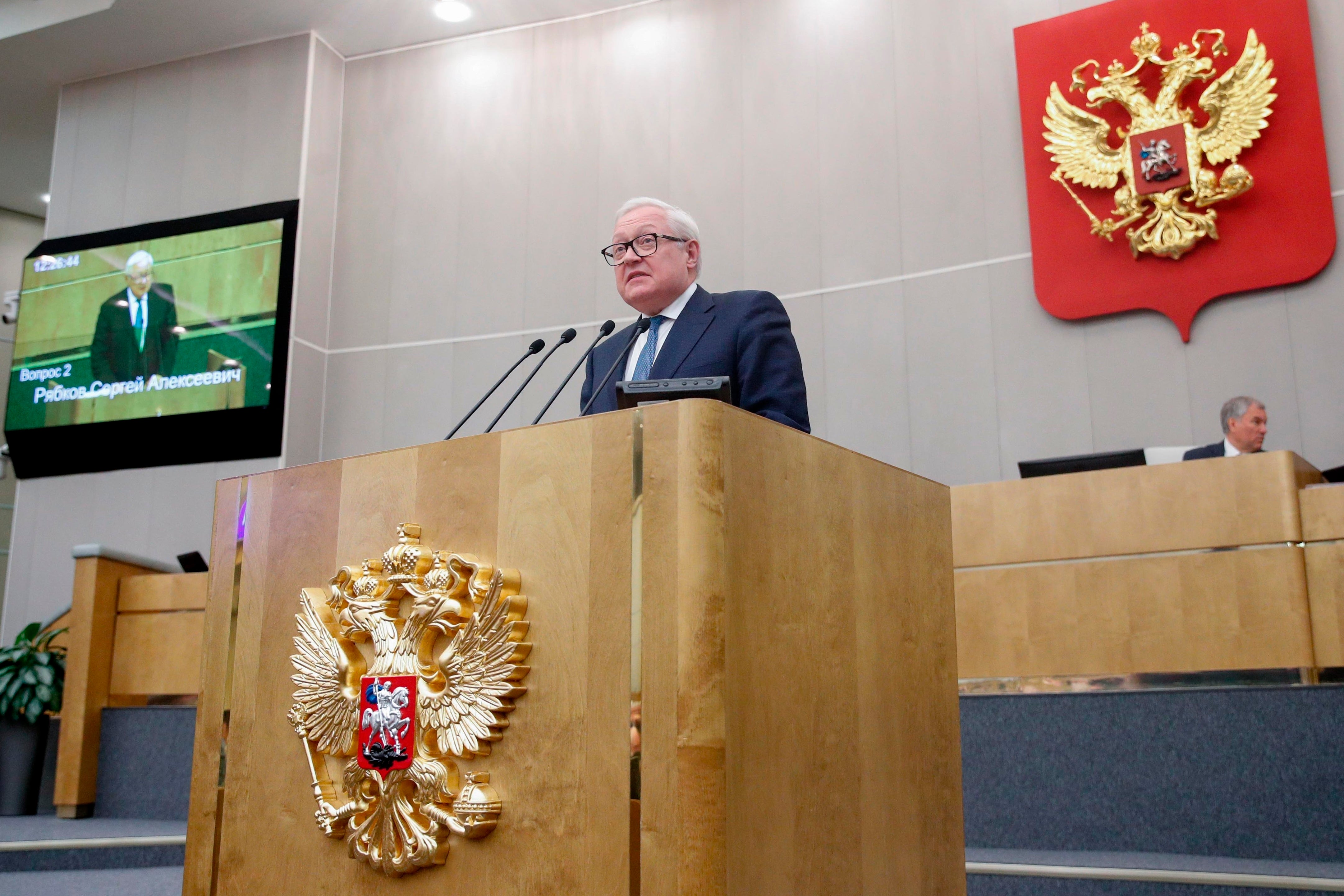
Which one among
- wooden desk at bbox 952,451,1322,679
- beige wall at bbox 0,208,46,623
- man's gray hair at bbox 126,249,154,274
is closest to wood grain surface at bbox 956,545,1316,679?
wooden desk at bbox 952,451,1322,679

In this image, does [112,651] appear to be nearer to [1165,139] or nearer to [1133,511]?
[1133,511]

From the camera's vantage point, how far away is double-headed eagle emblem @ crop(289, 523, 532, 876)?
1.35 m

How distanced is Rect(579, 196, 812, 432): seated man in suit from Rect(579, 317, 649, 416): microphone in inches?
0.6

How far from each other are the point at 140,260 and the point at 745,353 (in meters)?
5.79

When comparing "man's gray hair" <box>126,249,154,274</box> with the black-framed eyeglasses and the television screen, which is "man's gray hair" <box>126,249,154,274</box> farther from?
the black-framed eyeglasses

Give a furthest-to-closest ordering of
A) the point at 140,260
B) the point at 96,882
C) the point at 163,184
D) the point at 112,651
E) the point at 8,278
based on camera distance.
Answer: the point at 8,278, the point at 163,184, the point at 140,260, the point at 112,651, the point at 96,882

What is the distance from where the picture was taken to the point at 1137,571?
139 inches

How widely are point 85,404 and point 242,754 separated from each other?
5820 millimetres

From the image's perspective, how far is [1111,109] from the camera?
5.40 metres

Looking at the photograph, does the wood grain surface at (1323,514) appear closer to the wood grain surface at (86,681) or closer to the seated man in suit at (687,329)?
the seated man in suit at (687,329)

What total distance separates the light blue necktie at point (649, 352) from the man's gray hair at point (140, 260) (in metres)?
5.42

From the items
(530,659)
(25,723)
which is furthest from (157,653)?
(530,659)

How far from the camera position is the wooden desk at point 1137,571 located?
131 inches

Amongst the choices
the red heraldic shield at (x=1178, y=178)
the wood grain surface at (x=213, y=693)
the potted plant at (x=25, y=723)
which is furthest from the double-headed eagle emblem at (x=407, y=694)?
the red heraldic shield at (x=1178, y=178)
